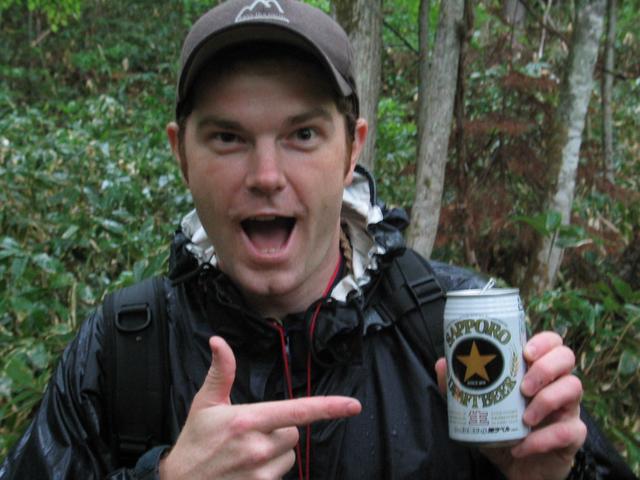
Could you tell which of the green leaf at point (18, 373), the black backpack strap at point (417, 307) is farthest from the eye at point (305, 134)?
the green leaf at point (18, 373)

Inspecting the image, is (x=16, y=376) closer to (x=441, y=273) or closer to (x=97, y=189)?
(x=441, y=273)

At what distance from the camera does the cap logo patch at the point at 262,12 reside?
1665 mm

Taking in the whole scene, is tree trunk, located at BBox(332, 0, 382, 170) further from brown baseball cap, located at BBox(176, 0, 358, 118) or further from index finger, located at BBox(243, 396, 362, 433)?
index finger, located at BBox(243, 396, 362, 433)

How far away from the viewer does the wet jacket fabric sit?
170cm

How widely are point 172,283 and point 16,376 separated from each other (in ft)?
4.11

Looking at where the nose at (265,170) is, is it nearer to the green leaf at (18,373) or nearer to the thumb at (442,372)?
the thumb at (442,372)

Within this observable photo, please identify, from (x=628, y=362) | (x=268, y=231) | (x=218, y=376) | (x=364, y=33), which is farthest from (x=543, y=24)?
(x=218, y=376)

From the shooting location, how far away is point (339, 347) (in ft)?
5.68

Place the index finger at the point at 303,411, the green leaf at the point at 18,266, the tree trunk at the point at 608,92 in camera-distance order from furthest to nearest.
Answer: the tree trunk at the point at 608,92, the green leaf at the point at 18,266, the index finger at the point at 303,411

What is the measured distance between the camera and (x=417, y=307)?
1801 millimetres

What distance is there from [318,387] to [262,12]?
94 cm

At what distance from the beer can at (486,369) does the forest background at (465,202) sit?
152 cm

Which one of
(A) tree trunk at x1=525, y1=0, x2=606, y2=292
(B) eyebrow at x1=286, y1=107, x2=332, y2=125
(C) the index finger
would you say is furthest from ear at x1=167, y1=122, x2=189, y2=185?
(A) tree trunk at x1=525, y1=0, x2=606, y2=292

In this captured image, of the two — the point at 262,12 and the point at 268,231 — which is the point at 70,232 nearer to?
the point at 268,231
